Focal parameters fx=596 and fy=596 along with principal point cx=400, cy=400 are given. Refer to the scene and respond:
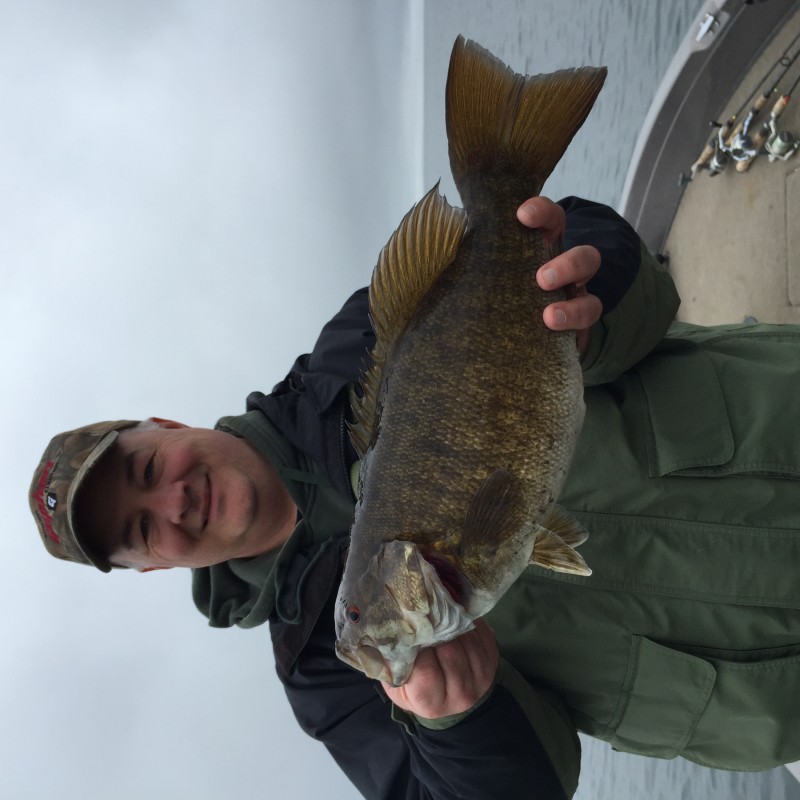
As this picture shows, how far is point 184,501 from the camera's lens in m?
2.42

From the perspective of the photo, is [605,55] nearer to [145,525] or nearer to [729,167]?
[729,167]

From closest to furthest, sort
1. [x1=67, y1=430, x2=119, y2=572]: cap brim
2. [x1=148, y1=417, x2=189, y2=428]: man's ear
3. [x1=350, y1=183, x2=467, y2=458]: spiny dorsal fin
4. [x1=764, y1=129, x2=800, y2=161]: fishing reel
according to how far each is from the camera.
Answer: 1. [x1=350, y1=183, x2=467, y2=458]: spiny dorsal fin
2. [x1=67, y1=430, x2=119, y2=572]: cap brim
3. [x1=148, y1=417, x2=189, y2=428]: man's ear
4. [x1=764, y1=129, x2=800, y2=161]: fishing reel

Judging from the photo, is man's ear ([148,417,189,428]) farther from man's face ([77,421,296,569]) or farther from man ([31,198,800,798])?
man ([31,198,800,798])

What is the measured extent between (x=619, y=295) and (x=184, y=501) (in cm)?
181

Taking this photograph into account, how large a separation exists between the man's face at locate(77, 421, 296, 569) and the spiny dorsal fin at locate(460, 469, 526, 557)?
4.07 ft

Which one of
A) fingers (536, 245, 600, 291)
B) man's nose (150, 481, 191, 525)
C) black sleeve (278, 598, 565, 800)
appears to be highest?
fingers (536, 245, 600, 291)

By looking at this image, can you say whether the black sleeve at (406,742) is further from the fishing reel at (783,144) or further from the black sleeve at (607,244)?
the fishing reel at (783,144)

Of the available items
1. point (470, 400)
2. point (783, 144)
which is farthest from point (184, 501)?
point (783, 144)

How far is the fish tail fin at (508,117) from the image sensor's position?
1501 mm

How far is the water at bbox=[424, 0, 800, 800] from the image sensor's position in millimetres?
4934

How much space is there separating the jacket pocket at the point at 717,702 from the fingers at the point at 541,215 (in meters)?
1.27

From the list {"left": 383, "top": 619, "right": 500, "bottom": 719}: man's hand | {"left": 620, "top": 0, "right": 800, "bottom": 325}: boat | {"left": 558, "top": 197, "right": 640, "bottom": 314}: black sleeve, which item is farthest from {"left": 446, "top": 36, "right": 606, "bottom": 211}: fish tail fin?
{"left": 620, "top": 0, "right": 800, "bottom": 325}: boat

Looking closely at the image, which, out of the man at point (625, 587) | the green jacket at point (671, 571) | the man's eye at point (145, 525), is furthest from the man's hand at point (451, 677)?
the man's eye at point (145, 525)

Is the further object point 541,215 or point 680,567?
point 680,567
